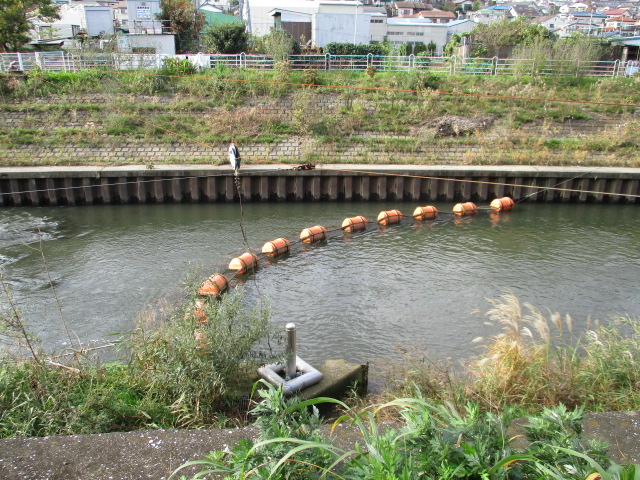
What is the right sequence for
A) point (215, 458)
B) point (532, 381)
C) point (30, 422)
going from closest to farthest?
point (215, 458) → point (30, 422) → point (532, 381)

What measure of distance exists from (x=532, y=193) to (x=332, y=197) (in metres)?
7.66

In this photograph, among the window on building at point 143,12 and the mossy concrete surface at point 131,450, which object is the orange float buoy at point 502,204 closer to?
the mossy concrete surface at point 131,450

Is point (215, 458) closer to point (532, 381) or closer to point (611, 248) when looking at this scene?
point (532, 381)

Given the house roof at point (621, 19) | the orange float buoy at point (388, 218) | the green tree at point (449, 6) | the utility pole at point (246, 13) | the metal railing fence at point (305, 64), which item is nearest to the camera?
the orange float buoy at point (388, 218)

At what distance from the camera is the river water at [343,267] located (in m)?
10.5

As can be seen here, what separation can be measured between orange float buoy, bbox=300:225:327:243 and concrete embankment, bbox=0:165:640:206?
4.39 m

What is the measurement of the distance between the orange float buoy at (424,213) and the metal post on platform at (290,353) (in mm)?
12369

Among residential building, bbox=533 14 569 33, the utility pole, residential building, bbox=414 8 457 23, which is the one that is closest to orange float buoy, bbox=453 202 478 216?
the utility pole

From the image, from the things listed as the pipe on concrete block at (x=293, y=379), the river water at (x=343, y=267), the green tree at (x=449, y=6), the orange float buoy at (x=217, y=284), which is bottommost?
the river water at (x=343, y=267)

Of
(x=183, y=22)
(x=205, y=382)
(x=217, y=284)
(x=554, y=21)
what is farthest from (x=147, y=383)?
(x=554, y=21)

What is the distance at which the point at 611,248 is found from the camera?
51.3ft

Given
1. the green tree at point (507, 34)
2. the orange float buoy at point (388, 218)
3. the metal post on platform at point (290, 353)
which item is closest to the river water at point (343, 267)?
the orange float buoy at point (388, 218)

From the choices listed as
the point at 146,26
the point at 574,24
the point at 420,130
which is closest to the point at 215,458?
the point at 420,130

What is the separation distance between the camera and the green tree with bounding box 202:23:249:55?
97.3 ft
